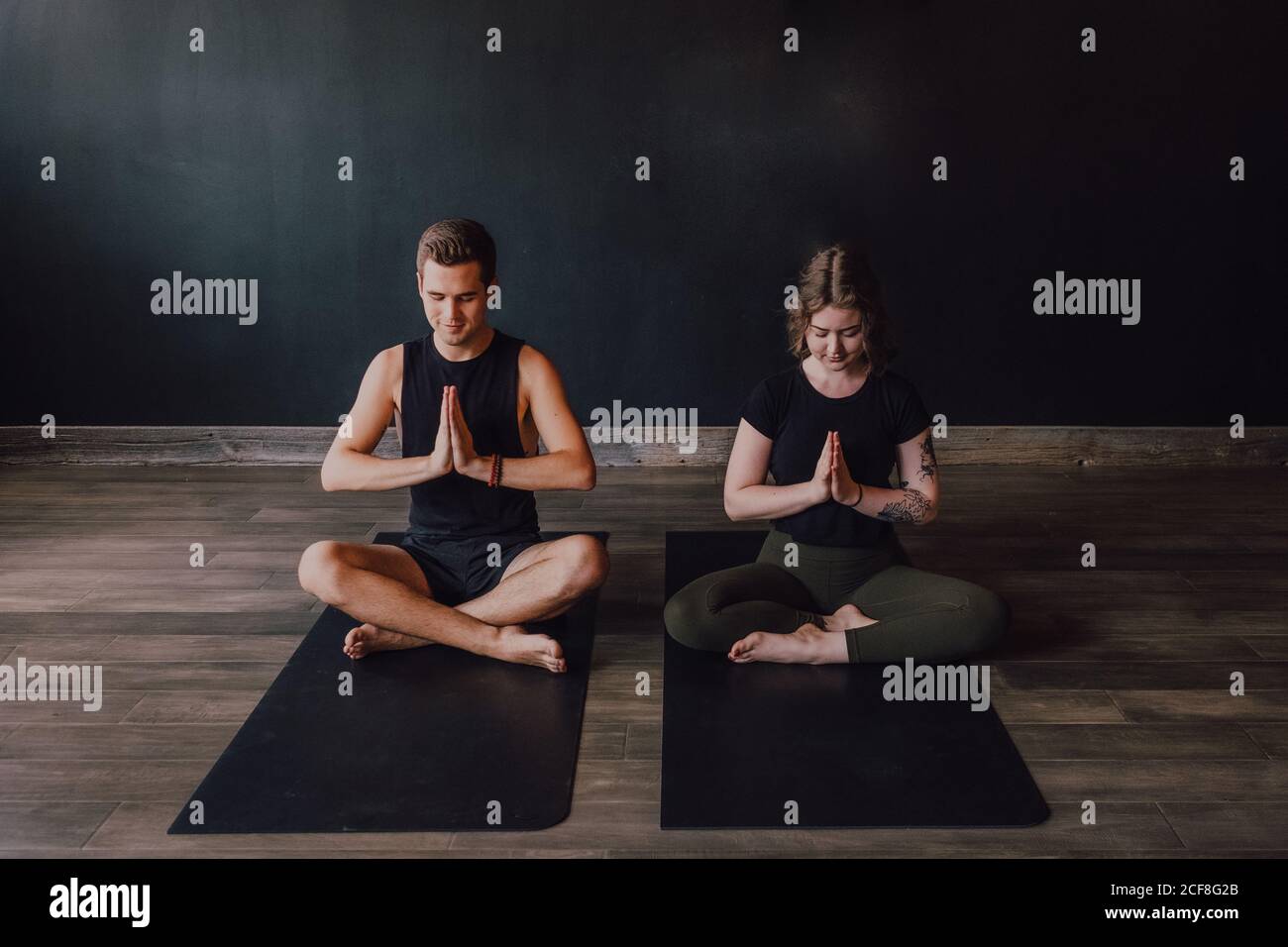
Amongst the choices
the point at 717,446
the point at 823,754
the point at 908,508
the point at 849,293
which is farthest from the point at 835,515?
the point at 717,446

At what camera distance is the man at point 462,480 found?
2.77 metres

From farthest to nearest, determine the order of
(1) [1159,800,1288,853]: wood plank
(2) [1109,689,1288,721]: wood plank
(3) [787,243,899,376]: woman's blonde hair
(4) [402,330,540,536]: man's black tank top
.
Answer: (4) [402,330,540,536]: man's black tank top → (3) [787,243,899,376]: woman's blonde hair → (2) [1109,689,1288,721]: wood plank → (1) [1159,800,1288,853]: wood plank

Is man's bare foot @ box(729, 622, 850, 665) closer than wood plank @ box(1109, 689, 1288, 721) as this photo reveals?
No

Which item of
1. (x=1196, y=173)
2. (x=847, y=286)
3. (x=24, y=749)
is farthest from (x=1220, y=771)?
(x=1196, y=173)

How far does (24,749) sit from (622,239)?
3.02 meters

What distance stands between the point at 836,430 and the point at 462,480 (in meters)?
0.91

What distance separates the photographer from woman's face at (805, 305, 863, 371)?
2.73 metres

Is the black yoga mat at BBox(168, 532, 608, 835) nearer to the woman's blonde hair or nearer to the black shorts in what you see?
the black shorts

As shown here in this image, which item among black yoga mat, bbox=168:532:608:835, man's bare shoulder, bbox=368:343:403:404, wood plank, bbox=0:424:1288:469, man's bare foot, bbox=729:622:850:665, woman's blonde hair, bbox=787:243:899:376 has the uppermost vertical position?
woman's blonde hair, bbox=787:243:899:376

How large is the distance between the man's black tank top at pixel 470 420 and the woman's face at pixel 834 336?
696 millimetres

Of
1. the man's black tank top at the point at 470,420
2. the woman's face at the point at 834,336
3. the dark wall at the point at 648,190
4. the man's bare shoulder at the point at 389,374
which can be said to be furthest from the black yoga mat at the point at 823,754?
the dark wall at the point at 648,190

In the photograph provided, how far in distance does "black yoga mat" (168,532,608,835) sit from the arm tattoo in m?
0.79

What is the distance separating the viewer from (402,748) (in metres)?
2.43

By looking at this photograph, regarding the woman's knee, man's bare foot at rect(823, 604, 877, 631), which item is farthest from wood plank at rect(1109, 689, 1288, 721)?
the woman's knee
